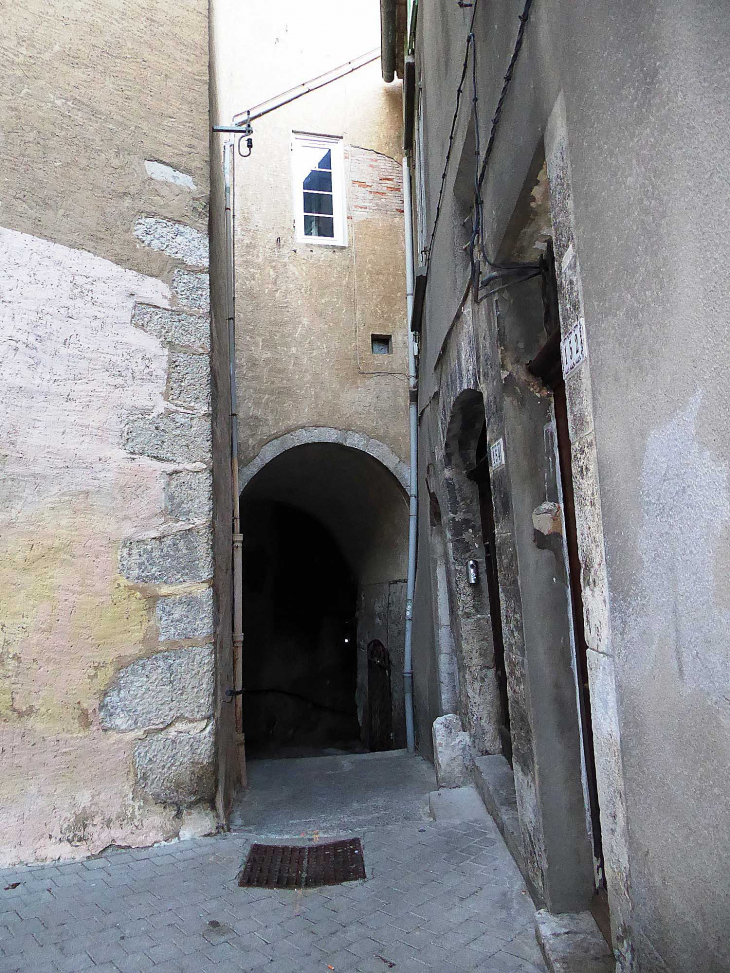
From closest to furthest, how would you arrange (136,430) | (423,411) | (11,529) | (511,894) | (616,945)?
(616,945) < (511,894) < (11,529) < (136,430) < (423,411)

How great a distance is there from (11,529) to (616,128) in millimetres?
2878

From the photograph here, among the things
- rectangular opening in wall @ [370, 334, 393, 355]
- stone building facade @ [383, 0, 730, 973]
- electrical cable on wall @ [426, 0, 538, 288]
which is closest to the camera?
stone building facade @ [383, 0, 730, 973]

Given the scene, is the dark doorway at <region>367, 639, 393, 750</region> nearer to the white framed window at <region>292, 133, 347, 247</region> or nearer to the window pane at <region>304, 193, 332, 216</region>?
the white framed window at <region>292, 133, 347, 247</region>

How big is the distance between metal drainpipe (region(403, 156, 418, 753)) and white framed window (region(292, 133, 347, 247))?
71 cm

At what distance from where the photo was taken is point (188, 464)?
11.3 ft

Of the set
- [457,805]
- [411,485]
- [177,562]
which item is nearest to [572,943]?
[457,805]

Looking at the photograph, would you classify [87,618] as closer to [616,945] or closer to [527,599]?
[527,599]

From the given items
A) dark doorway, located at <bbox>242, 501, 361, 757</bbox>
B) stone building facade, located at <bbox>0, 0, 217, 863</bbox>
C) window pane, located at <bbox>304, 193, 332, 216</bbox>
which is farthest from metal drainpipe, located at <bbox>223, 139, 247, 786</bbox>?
dark doorway, located at <bbox>242, 501, 361, 757</bbox>

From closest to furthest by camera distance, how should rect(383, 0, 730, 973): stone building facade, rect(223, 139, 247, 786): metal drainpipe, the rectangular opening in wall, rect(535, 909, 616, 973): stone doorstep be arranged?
1. rect(383, 0, 730, 973): stone building facade
2. rect(535, 909, 616, 973): stone doorstep
3. rect(223, 139, 247, 786): metal drainpipe
4. the rectangular opening in wall

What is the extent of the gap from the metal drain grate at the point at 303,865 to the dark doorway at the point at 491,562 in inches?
54.2

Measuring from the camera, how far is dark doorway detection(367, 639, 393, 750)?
750cm

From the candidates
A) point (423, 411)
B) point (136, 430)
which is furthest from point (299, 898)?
point (423, 411)

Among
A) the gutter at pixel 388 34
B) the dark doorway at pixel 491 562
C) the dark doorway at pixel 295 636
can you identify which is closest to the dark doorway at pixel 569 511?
the dark doorway at pixel 491 562

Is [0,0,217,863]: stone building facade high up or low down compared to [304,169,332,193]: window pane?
down
